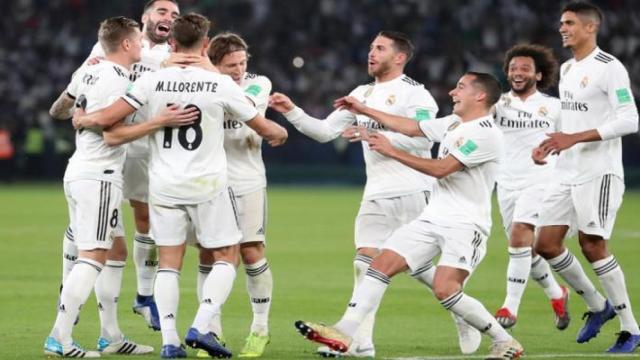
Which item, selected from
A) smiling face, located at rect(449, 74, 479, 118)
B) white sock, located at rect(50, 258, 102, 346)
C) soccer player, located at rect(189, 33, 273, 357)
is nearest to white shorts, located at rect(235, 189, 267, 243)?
soccer player, located at rect(189, 33, 273, 357)

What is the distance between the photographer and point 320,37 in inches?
1334

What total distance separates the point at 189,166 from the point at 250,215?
1022 millimetres

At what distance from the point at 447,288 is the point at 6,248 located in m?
9.88

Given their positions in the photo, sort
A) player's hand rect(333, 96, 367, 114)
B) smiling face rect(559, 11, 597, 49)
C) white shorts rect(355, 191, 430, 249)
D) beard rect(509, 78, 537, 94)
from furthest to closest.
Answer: beard rect(509, 78, 537, 94) < smiling face rect(559, 11, 597, 49) < white shorts rect(355, 191, 430, 249) < player's hand rect(333, 96, 367, 114)

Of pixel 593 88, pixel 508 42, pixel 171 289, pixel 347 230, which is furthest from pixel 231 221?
pixel 508 42

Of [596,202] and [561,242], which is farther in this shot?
[561,242]

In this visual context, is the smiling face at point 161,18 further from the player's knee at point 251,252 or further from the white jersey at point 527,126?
the white jersey at point 527,126

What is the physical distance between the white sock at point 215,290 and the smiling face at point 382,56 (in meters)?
1.97

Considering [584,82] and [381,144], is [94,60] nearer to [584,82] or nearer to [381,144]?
[381,144]

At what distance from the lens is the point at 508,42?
108 ft

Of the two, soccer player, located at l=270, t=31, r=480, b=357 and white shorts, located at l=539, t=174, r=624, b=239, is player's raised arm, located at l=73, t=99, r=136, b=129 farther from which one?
white shorts, located at l=539, t=174, r=624, b=239

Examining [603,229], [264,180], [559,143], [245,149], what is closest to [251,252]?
[264,180]

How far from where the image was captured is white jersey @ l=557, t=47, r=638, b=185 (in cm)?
1009

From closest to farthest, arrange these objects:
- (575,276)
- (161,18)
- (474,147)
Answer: (474,147) → (161,18) → (575,276)
